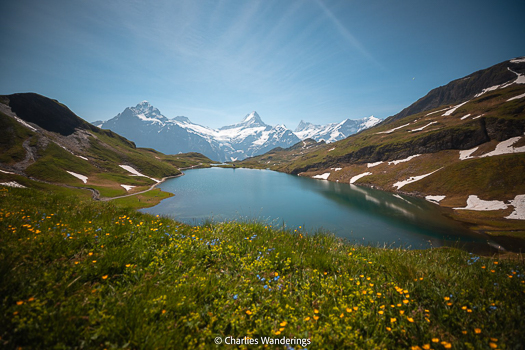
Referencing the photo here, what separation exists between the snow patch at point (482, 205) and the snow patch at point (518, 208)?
213 centimetres

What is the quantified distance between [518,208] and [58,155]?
18484 centimetres

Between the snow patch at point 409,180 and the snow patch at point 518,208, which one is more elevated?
the snow patch at point 409,180

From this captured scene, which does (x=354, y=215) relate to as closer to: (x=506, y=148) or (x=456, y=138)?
(x=506, y=148)

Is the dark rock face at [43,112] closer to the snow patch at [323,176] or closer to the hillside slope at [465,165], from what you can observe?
the snow patch at [323,176]

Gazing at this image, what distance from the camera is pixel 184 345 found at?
8.31 feet

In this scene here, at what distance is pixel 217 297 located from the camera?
3.58 m

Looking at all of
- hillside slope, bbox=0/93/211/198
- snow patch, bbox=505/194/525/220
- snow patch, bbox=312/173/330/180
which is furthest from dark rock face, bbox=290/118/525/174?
hillside slope, bbox=0/93/211/198

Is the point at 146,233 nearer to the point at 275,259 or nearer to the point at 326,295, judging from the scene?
the point at 275,259

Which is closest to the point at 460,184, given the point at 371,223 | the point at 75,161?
the point at 371,223

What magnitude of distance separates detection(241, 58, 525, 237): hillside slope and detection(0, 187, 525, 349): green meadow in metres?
67.8

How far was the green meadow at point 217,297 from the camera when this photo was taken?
7.98 feet

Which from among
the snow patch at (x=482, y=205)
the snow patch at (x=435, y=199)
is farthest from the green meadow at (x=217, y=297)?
the snow patch at (x=435, y=199)

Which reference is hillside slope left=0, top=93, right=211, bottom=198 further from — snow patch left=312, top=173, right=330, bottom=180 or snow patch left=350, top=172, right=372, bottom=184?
snow patch left=350, top=172, right=372, bottom=184

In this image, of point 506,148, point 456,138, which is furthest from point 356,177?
point 506,148
